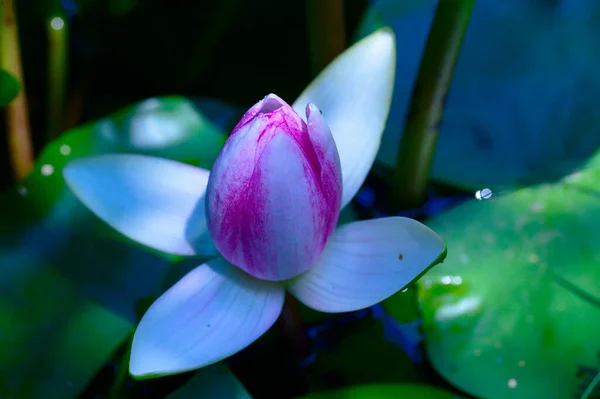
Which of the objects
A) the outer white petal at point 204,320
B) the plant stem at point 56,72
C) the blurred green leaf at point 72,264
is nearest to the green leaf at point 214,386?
the outer white petal at point 204,320

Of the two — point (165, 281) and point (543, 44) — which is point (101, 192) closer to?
point (165, 281)

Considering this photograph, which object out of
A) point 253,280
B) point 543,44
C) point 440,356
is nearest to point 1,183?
point 253,280

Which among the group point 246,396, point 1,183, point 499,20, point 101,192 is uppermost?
point 499,20

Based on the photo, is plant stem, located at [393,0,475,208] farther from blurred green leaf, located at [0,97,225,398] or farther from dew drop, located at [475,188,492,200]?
blurred green leaf, located at [0,97,225,398]

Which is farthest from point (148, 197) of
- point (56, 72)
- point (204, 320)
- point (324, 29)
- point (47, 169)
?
point (56, 72)

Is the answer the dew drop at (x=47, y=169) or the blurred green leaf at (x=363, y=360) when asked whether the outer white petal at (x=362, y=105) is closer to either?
the blurred green leaf at (x=363, y=360)

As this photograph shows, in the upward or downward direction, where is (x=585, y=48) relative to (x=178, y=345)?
upward
